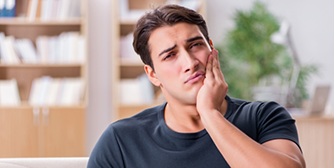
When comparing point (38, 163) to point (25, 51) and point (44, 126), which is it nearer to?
point (44, 126)

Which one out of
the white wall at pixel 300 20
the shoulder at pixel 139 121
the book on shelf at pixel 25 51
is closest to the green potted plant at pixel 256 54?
the white wall at pixel 300 20

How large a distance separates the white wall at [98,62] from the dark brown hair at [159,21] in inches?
98.9

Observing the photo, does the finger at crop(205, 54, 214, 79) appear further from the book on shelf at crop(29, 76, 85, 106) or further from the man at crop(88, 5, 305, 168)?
the book on shelf at crop(29, 76, 85, 106)

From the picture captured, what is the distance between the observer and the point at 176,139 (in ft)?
3.87

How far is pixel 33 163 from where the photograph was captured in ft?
3.85

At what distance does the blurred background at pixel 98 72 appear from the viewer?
3.35m

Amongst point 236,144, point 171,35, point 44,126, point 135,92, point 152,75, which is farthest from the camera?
point 135,92

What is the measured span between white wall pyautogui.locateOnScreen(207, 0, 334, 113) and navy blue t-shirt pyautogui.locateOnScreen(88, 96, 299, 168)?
2.81m

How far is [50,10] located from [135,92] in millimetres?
1173

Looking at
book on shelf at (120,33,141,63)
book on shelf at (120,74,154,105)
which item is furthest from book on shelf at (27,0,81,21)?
book on shelf at (120,74,154,105)

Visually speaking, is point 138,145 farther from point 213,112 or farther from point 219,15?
point 219,15

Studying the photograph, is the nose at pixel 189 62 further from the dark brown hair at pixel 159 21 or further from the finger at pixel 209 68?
the dark brown hair at pixel 159 21

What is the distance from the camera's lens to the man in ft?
3.51

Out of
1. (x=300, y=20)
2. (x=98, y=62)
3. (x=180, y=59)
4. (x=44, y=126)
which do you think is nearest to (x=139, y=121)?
(x=180, y=59)
